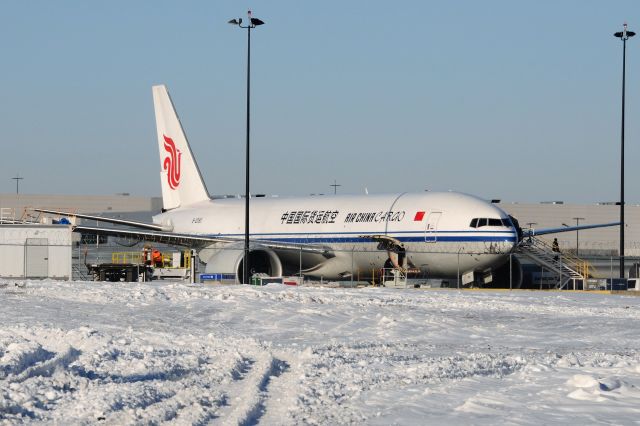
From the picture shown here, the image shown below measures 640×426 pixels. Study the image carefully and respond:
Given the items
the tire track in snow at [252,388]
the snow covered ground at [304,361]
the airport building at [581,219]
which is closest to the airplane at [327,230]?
the snow covered ground at [304,361]

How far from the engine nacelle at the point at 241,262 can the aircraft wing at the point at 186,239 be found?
31.0 inches

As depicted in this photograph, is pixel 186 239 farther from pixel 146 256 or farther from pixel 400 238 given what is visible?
pixel 400 238

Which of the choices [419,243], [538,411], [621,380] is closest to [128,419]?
[538,411]

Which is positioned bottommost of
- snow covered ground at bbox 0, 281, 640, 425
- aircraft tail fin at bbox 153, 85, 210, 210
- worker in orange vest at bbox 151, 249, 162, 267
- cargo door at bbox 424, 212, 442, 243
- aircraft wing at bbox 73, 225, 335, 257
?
snow covered ground at bbox 0, 281, 640, 425

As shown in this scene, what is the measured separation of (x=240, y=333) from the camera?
1995cm

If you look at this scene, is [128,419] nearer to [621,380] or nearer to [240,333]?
[621,380]

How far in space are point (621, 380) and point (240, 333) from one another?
26.8 feet

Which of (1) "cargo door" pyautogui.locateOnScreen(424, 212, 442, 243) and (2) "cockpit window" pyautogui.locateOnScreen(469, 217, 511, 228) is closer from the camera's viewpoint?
(2) "cockpit window" pyautogui.locateOnScreen(469, 217, 511, 228)

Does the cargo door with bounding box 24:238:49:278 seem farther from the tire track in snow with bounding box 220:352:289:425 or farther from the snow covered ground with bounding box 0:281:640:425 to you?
the tire track in snow with bounding box 220:352:289:425

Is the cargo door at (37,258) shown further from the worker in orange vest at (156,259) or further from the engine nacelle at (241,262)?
the worker in orange vest at (156,259)

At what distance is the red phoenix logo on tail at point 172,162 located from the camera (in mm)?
52188

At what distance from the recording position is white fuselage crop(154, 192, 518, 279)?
38812mm

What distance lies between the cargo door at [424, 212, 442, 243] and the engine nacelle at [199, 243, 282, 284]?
255 inches

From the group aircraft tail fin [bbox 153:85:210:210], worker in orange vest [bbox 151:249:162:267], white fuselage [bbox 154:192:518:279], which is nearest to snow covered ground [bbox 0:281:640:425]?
white fuselage [bbox 154:192:518:279]
